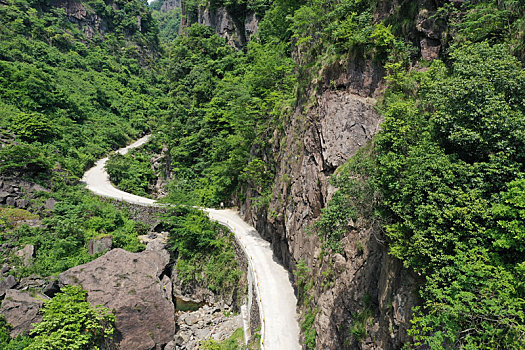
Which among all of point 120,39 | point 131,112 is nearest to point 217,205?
point 131,112

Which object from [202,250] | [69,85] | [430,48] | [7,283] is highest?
[69,85]

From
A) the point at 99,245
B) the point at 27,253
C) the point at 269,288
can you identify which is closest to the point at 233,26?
the point at 99,245

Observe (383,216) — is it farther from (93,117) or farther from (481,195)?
(93,117)

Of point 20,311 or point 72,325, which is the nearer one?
point 72,325

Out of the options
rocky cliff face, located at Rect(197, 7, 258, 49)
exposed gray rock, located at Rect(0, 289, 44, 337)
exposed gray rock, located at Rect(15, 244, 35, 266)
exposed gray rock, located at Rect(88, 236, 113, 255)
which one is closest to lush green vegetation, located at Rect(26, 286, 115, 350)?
exposed gray rock, located at Rect(0, 289, 44, 337)

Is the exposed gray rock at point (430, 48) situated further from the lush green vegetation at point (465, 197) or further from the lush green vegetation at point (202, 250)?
the lush green vegetation at point (202, 250)

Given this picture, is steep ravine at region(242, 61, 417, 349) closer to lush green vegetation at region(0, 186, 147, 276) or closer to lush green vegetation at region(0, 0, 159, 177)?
lush green vegetation at region(0, 186, 147, 276)

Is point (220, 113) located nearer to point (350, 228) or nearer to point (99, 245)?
point (99, 245)
